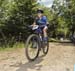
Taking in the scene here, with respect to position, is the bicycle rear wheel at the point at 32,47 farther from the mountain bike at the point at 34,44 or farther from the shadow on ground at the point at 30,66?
the shadow on ground at the point at 30,66

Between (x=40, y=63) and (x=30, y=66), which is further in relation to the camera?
(x=40, y=63)

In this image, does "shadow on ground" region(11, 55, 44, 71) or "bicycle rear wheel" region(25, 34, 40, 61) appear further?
"bicycle rear wheel" region(25, 34, 40, 61)

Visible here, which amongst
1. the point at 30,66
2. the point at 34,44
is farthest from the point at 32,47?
the point at 30,66

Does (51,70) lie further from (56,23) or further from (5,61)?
(56,23)

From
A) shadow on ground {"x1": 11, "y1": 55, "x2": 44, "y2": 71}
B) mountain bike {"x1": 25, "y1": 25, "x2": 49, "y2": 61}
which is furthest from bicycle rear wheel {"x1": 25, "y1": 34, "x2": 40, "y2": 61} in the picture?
shadow on ground {"x1": 11, "y1": 55, "x2": 44, "y2": 71}

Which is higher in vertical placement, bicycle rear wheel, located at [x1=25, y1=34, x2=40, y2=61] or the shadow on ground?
bicycle rear wheel, located at [x1=25, y1=34, x2=40, y2=61]

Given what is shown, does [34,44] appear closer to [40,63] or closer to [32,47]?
[32,47]

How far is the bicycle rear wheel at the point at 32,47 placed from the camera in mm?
7049

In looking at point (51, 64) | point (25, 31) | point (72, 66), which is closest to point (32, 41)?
point (51, 64)

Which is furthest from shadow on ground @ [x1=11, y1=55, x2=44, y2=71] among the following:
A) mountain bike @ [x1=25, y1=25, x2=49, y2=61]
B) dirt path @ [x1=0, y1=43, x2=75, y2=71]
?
mountain bike @ [x1=25, y1=25, x2=49, y2=61]

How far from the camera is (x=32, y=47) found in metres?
7.22

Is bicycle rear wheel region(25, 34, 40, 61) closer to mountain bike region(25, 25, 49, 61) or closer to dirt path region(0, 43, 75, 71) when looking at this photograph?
mountain bike region(25, 25, 49, 61)

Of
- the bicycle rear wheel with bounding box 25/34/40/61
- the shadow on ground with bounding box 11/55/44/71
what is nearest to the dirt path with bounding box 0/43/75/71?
the shadow on ground with bounding box 11/55/44/71

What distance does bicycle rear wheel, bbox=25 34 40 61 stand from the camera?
7049 millimetres
